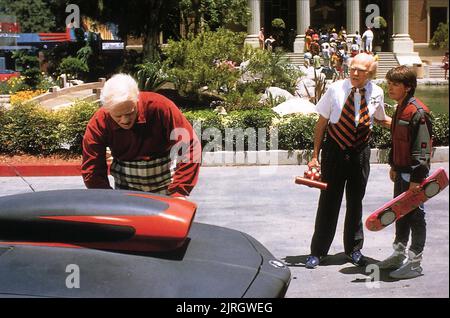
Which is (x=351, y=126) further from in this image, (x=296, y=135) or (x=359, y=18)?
(x=359, y=18)

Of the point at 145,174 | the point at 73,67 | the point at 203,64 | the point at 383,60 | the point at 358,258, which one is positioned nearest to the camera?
the point at 145,174

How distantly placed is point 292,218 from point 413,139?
3135 millimetres

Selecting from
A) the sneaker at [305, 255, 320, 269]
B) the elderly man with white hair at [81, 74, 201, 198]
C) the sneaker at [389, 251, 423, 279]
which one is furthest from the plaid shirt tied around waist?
the sneaker at [389, 251, 423, 279]

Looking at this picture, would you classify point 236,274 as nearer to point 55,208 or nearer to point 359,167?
point 55,208

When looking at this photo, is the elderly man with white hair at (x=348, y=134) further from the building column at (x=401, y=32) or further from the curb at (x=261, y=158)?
the building column at (x=401, y=32)

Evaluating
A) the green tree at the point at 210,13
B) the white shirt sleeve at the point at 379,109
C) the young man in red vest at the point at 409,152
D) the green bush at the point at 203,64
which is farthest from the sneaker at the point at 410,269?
the green tree at the point at 210,13

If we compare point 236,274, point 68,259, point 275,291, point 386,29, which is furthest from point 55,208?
point 386,29

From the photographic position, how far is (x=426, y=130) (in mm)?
5152

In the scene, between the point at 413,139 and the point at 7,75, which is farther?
the point at 7,75

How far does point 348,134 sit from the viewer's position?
218 inches

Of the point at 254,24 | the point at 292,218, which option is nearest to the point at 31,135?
the point at 292,218

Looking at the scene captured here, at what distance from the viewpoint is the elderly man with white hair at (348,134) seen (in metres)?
5.51

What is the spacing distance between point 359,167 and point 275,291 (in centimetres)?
334

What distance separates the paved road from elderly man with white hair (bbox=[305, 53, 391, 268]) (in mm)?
549
